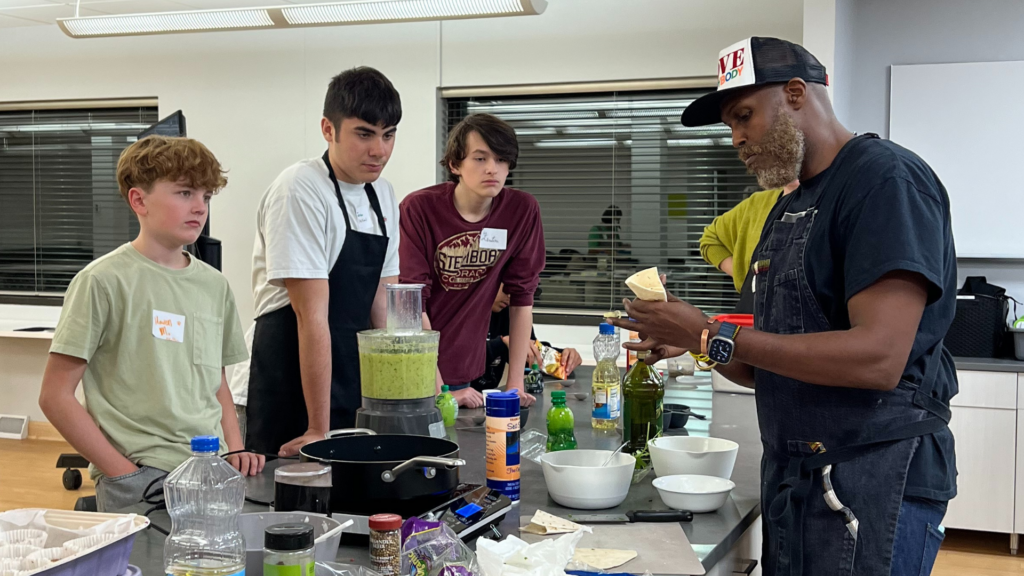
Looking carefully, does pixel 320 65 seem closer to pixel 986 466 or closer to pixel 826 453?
pixel 986 466

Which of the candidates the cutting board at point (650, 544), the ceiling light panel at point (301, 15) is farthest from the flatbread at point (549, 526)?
the ceiling light panel at point (301, 15)

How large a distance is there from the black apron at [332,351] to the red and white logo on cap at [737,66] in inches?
41.3

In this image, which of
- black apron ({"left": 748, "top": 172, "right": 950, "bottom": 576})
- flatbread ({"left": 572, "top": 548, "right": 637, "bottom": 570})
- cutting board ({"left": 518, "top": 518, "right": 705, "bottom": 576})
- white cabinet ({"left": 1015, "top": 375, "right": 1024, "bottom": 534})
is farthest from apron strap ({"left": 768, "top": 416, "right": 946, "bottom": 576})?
white cabinet ({"left": 1015, "top": 375, "right": 1024, "bottom": 534})

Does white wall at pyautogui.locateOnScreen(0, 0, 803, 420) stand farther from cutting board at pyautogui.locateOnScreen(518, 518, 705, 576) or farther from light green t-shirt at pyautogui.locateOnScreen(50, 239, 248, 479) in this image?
cutting board at pyautogui.locateOnScreen(518, 518, 705, 576)

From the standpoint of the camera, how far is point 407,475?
1.29 meters

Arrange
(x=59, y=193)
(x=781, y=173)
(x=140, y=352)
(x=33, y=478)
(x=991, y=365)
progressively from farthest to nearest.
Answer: (x=59, y=193)
(x=33, y=478)
(x=991, y=365)
(x=140, y=352)
(x=781, y=173)

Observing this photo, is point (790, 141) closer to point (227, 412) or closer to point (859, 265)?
point (859, 265)

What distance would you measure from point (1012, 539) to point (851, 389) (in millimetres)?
3334

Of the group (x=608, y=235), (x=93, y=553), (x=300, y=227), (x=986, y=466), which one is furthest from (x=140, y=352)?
(x=986, y=466)

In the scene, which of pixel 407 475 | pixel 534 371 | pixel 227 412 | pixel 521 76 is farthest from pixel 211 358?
pixel 521 76

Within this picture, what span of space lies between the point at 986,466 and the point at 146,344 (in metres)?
3.79

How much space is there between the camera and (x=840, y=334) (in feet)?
4.58

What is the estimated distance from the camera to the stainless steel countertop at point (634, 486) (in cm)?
135

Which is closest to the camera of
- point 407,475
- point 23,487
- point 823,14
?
point 407,475
